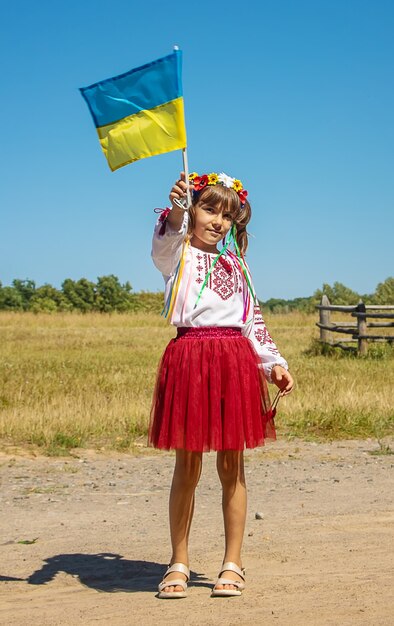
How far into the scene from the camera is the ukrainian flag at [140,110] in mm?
4371

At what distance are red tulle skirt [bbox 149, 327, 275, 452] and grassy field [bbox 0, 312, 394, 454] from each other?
4215mm

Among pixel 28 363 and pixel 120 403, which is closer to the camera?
pixel 120 403

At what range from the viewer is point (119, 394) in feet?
37.9

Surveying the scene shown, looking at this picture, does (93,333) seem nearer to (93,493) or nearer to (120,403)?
(120,403)

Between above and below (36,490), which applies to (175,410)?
above

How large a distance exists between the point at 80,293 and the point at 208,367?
41139mm

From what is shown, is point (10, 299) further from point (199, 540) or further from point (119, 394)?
point (199, 540)

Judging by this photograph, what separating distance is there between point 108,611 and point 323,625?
912 millimetres

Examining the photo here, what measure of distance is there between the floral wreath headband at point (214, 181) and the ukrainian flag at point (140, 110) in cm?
16

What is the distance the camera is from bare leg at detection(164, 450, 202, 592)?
4375 mm

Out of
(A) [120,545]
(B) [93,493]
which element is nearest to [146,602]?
(A) [120,545]

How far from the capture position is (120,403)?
10477 millimetres

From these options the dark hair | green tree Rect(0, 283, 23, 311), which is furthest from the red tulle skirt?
→ green tree Rect(0, 283, 23, 311)

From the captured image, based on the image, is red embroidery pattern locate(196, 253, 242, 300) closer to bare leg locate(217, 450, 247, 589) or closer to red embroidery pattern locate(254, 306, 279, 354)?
red embroidery pattern locate(254, 306, 279, 354)
